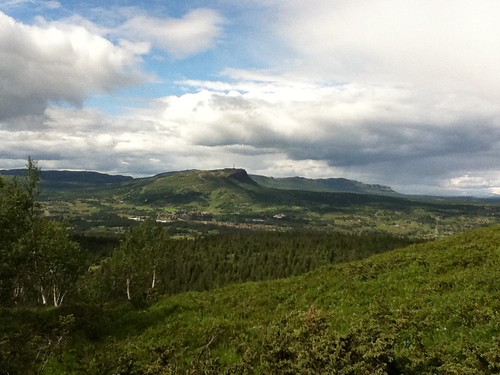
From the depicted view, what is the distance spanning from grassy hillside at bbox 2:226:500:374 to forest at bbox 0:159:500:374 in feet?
0.28

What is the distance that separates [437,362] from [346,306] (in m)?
19.1

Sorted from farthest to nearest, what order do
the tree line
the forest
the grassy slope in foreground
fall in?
the tree line, the forest, the grassy slope in foreground

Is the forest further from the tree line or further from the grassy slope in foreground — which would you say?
the tree line

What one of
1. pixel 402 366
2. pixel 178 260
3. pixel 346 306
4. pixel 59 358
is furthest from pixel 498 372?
pixel 178 260

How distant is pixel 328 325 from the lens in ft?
48.4

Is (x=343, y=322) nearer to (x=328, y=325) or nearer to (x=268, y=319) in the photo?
(x=268, y=319)

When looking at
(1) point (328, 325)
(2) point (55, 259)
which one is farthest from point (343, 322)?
(2) point (55, 259)

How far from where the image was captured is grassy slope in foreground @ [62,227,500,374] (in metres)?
13.4

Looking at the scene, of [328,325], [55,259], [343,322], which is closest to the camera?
[328,325]

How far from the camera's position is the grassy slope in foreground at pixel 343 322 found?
13.4 m

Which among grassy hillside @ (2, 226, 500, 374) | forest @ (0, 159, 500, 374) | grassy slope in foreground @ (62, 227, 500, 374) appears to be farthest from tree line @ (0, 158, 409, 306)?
grassy slope in foreground @ (62, 227, 500, 374)

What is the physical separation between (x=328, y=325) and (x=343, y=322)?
1738 cm

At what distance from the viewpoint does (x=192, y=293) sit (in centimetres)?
5338

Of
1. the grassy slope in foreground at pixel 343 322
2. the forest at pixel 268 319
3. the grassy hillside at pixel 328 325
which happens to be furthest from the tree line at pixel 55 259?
the grassy slope in foreground at pixel 343 322
